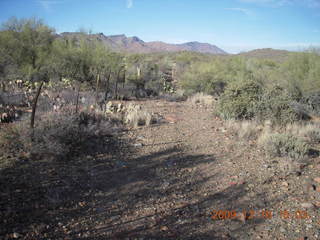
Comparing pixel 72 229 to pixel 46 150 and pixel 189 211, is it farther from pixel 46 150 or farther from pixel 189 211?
pixel 46 150

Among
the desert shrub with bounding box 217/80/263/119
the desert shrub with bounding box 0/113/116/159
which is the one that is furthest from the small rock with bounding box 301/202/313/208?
the desert shrub with bounding box 217/80/263/119

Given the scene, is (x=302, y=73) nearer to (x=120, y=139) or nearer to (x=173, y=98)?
(x=173, y=98)

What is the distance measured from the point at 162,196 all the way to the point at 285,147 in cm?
371

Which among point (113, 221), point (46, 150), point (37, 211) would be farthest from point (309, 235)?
point (46, 150)

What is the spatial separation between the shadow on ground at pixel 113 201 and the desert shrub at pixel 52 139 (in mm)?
363

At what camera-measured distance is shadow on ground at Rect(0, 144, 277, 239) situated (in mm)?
3277

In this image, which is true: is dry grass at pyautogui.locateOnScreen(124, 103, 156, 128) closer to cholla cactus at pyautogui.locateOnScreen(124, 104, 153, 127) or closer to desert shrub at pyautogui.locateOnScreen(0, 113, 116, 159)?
cholla cactus at pyautogui.locateOnScreen(124, 104, 153, 127)

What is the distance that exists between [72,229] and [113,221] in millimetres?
555

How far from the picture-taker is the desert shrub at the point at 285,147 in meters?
6.03

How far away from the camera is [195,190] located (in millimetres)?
4547

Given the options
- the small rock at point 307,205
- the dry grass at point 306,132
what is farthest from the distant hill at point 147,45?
the small rock at point 307,205

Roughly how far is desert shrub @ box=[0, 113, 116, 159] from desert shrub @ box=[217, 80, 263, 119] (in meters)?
5.20
